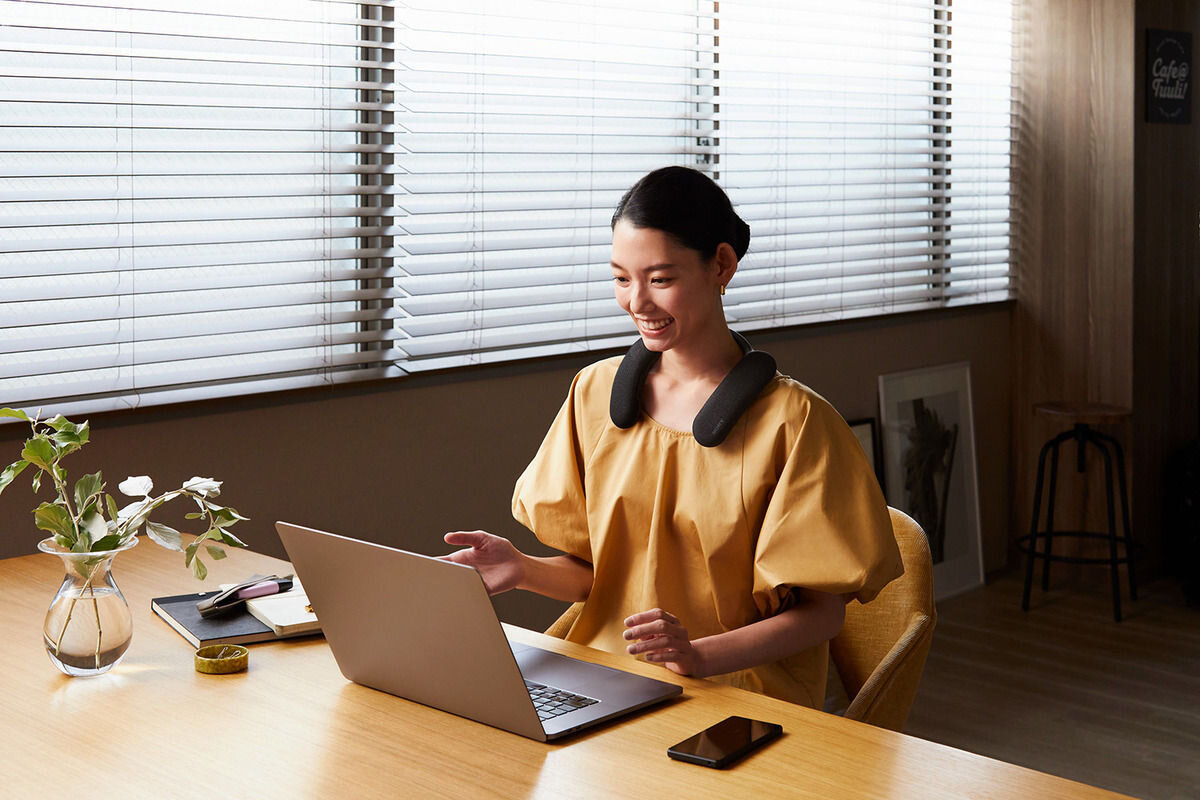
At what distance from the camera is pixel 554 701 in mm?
1431

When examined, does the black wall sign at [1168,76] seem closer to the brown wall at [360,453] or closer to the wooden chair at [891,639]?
the brown wall at [360,453]

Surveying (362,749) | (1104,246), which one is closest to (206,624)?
(362,749)

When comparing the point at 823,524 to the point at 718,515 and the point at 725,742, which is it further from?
the point at 725,742

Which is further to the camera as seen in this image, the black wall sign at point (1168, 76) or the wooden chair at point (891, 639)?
the black wall sign at point (1168, 76)

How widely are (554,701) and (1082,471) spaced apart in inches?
143

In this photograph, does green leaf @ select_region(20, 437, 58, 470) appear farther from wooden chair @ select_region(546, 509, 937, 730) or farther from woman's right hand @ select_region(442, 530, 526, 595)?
wooden chair @ select_region(546, 509, 937, 730)

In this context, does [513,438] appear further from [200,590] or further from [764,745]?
[764,745]

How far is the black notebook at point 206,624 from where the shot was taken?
1650 millimetres

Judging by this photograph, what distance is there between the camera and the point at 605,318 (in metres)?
3.49

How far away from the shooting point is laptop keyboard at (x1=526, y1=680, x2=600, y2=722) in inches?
54.9

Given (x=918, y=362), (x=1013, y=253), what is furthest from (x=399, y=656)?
(x=1013, y=253)

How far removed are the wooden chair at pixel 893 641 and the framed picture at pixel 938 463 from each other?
2.44 metres

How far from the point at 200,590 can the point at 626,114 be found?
1.99m

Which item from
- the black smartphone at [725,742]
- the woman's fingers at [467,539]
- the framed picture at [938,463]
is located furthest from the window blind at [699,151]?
the black smartphone at [725,742]
